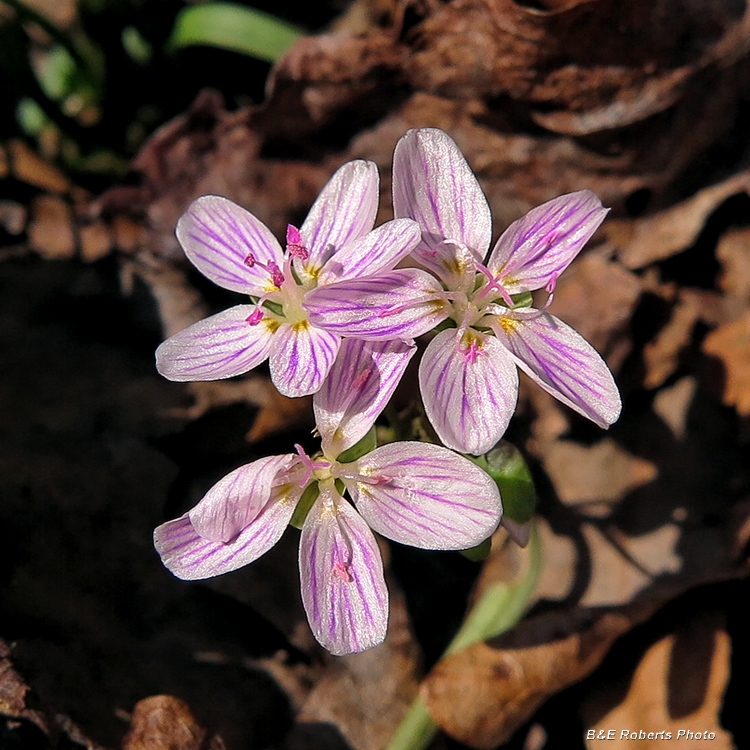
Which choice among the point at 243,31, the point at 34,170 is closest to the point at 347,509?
the point at 243,31

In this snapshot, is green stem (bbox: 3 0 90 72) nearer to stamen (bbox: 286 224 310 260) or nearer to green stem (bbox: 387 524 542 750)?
stamen (bbox: 286 224 310 260)

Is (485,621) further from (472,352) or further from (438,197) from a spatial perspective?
(438,197)

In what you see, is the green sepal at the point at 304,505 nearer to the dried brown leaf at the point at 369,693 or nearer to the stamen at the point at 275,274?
the stamen at the point at 275,274

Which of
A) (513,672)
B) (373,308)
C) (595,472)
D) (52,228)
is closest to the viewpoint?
(373,308)

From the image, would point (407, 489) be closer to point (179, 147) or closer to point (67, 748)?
point (67, 748)

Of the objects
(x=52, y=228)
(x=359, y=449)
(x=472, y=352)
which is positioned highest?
(x=472, y=352)

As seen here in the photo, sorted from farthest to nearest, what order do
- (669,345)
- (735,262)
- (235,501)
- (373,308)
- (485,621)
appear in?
(735,262), (669,345), (485,621), (373,308), (235,501)

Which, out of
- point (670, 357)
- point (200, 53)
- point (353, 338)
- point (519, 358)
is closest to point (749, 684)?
point (670, 357)

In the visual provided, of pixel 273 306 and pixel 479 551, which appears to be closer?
pixel 479 551
